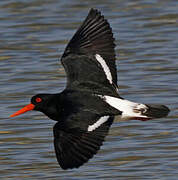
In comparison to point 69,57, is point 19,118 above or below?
below

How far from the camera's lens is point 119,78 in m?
10.0

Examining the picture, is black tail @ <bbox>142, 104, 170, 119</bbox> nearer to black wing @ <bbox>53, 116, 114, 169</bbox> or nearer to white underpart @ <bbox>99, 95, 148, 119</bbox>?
white underpart @ <bbox>99, 95, 148, 119</bbox>

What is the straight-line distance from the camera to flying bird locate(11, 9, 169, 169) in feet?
21.3

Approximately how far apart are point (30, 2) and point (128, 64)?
391 centimetres

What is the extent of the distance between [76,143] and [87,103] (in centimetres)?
66

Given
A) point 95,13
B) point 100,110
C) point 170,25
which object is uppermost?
point 95,13

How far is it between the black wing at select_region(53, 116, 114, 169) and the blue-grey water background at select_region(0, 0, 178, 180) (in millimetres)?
724

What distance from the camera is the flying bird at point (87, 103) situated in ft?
21.3

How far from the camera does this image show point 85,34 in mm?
7801

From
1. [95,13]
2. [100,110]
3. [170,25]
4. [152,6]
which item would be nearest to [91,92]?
[100,110]

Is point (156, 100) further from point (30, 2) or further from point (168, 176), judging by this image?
point (30, 2)

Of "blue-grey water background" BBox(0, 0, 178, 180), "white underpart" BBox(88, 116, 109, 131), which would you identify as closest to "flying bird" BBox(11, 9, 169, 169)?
"white underpart" BBox(88, 116, 109, 131)

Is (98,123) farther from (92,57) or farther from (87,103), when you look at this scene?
(92,57)

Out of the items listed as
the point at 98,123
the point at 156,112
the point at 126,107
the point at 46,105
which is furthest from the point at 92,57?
the point at 98,123
